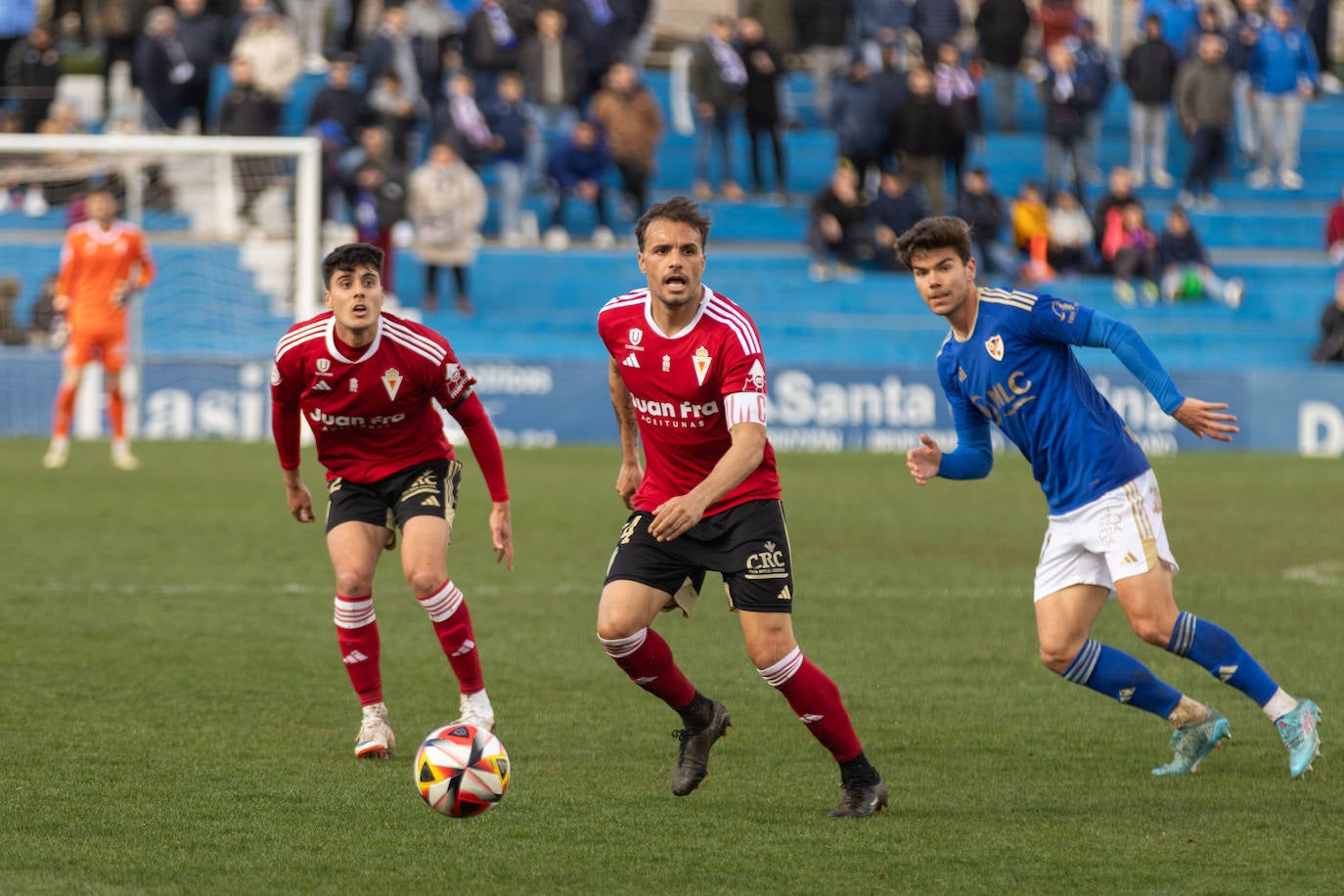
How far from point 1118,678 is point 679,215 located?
2276 millimetres

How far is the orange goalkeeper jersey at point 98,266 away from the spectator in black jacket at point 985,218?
1148 centimetres

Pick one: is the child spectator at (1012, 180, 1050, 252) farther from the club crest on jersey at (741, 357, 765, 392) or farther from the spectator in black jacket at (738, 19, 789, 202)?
the club crest on jersey at (741, 357, 765, 392)

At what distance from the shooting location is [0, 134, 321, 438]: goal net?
2178 cm

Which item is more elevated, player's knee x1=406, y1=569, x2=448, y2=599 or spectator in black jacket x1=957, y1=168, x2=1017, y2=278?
player's knee x1=406, y1=569, x2=448, y2=599

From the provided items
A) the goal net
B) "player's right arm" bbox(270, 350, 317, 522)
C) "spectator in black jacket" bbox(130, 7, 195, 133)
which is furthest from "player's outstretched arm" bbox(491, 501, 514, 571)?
"spectator in black jacket" bbox(130, 7, 195, 133)

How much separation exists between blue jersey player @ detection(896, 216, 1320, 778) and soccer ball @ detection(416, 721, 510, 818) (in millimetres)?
1796

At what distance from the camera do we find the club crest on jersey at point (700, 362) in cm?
610

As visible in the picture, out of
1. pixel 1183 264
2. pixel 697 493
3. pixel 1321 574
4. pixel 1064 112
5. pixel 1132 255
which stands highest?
pixel 697 493

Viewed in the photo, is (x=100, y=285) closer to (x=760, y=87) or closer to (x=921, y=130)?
(x=760, y=87)

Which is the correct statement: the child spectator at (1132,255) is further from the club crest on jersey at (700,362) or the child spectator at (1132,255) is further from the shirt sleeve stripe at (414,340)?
the club crest on jersey at (700,362)

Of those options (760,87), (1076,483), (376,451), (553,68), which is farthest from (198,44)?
(1076,483)

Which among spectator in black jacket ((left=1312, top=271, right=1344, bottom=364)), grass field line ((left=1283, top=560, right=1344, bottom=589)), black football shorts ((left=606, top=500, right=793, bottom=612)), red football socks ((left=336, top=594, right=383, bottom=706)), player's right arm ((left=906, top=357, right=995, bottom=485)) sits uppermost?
player's right arm ((left=906, top=357, right=995, bottom=485))

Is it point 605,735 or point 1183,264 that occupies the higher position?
point 605,735

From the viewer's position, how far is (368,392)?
7.10 metres
